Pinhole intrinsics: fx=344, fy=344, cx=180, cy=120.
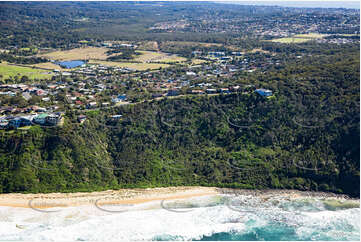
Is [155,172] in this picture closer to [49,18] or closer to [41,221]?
[41,221]

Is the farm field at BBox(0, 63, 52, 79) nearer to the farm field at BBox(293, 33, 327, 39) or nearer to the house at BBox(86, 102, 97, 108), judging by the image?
the house at BBox(86, 102, 97, 108)

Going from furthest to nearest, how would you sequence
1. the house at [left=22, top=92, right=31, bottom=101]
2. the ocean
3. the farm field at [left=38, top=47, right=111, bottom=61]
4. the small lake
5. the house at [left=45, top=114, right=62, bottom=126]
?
the farm field at [left=38, top=47, right=111, bottom=61] → the small lake → the house at [left=22, top=92, right=31, bottom=101] → the house at [left=45, top=114, right=62, bottom=126] → the ocean

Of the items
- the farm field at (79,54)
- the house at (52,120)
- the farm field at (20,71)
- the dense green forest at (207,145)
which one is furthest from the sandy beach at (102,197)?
the farm field at (79,54)

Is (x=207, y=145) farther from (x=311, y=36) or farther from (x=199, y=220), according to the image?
(x=311, y=36)

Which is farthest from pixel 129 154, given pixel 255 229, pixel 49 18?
pixel 49 18

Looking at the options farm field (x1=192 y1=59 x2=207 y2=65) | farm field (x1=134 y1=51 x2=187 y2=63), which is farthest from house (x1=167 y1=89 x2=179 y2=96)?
farm field (x1=134 y1=51 x2=187 y2=63)

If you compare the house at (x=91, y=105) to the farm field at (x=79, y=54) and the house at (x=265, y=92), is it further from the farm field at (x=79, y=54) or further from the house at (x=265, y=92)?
the farm field at (x=79, y=54)
